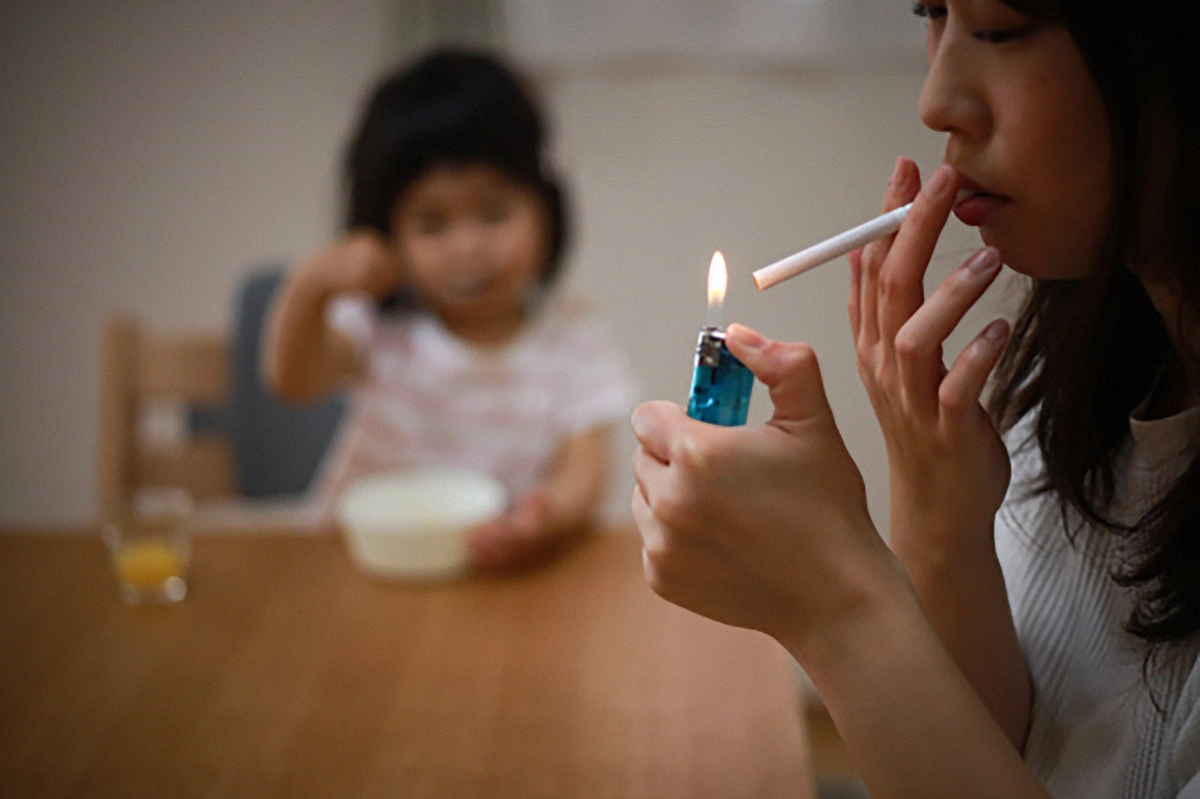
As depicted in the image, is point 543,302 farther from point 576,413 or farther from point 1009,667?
point 1009,667

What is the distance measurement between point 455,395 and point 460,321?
10cm

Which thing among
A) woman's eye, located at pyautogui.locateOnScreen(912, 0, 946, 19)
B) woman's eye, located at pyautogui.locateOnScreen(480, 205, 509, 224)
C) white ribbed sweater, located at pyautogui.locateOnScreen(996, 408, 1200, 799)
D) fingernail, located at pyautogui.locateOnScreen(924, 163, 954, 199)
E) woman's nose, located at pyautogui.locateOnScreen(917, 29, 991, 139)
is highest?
woman's eye, located at pyautogui.locateOnScreen(912, 0, 946, 19)

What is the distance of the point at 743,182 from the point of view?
105 cm

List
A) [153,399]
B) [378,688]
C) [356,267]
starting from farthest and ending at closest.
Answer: [153,399], [356,267], [378,688]

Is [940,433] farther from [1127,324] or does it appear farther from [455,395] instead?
[455,395]

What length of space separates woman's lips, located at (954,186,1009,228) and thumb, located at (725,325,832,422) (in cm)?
12

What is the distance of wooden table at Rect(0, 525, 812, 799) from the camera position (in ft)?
2.35

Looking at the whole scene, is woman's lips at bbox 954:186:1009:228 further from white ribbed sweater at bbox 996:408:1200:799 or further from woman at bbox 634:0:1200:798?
white ribbed sweater at bbox 996:408:1200:799

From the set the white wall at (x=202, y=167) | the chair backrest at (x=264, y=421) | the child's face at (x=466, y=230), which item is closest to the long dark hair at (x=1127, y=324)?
the child's face at (x=466, y=230)

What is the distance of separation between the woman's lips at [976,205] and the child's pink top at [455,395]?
91cm

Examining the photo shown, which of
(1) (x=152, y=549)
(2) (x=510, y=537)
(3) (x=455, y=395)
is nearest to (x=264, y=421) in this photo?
(3) (x=455, y=395)

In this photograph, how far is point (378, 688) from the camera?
2.72 ft

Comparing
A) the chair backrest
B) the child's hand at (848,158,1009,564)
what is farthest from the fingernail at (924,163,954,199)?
the chair backrest

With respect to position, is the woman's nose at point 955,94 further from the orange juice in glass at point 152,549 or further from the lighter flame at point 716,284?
the orange juice in glass at point 152,549
